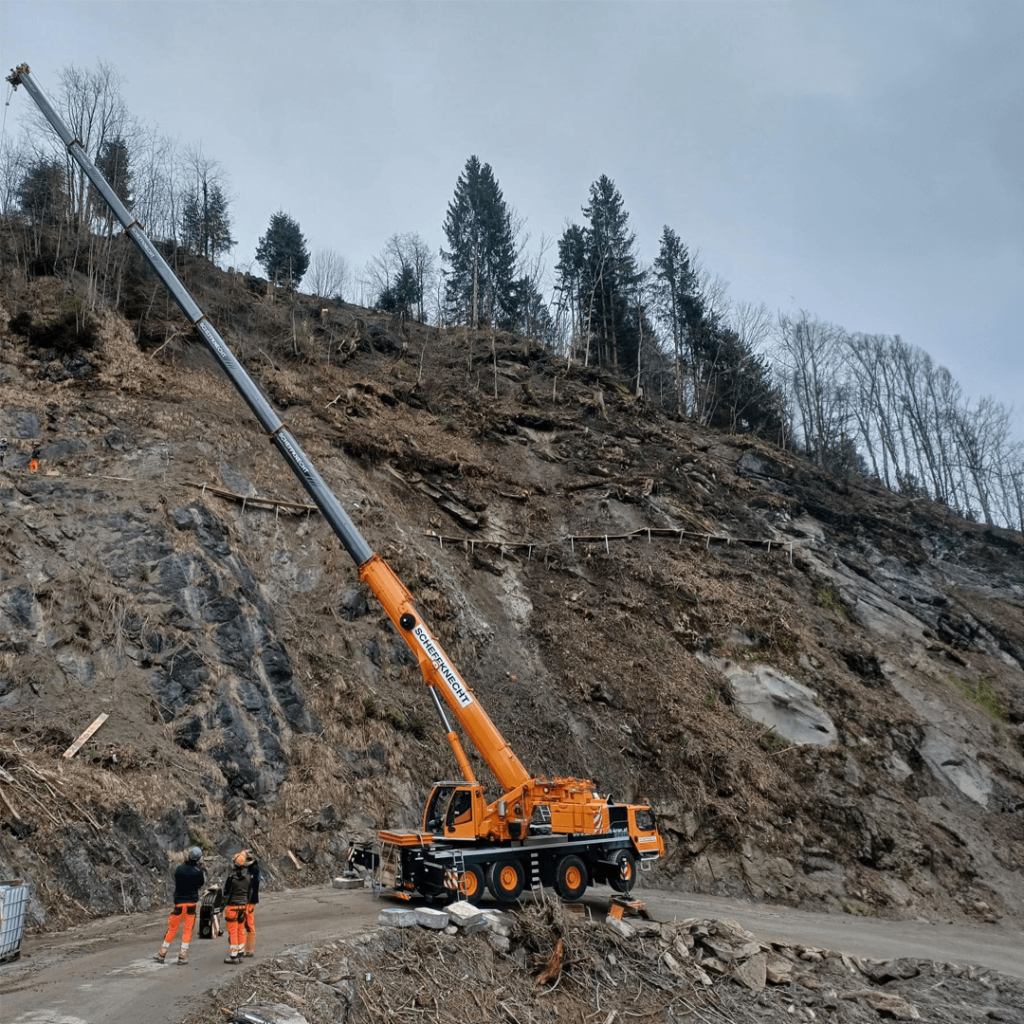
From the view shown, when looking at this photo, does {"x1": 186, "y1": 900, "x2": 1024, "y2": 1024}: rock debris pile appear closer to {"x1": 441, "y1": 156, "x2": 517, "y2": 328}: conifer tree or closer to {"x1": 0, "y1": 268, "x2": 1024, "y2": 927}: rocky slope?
{"x1": 0, "y1": 268, "x2": 1024, "y2": 927}: rocky slope

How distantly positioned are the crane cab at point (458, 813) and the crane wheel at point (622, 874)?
10.6ft

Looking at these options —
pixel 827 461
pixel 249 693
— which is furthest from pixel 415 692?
pixel 827 461

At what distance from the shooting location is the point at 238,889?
9734mm

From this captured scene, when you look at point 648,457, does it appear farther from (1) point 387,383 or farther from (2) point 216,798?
(2) point 216,798

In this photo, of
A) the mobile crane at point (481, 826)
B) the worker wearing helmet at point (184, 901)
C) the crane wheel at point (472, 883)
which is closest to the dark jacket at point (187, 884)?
the worker wearing helmet at point (184, 901)

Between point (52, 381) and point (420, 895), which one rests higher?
point (52, 381)

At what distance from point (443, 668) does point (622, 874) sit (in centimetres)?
542

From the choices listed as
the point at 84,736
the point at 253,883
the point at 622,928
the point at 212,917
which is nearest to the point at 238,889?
the point at 253,883

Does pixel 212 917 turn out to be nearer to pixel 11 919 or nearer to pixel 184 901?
pixel 184 901

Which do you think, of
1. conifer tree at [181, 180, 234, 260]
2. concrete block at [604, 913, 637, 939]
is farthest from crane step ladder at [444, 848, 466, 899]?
conifer tree at [181, 180, 234, 260]

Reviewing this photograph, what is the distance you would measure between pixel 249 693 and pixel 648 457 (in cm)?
2156

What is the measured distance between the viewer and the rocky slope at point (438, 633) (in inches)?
637

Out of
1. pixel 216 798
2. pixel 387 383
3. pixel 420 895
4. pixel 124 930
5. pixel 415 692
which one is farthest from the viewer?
pixel 387 383

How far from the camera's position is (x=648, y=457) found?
3478cm
